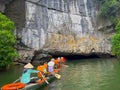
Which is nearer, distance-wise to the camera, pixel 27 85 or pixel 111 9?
pixel 27 85

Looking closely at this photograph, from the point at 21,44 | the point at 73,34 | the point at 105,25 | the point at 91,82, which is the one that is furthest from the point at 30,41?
the point at 91,82

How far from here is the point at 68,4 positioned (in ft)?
126

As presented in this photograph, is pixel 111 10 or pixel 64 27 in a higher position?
pixel 111 10

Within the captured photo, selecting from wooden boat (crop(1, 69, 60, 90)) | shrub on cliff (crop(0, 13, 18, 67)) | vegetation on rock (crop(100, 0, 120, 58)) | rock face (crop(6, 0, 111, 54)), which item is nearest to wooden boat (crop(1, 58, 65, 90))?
wooden boat (crop(1, 69, 60, 90))

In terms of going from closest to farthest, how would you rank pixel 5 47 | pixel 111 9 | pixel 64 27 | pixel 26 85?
pixel 26 85, pixel 5 47, pixel 64 27, pixel 111 9

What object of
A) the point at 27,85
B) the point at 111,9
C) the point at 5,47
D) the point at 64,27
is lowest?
the point at 27,85

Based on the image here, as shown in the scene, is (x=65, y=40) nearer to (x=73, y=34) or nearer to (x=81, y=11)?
(x=73, y=34)

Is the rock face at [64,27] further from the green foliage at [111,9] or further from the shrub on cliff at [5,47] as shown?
the shrub on cliff at [5,47]

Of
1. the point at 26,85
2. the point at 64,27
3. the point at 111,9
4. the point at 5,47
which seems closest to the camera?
the point at 26,85

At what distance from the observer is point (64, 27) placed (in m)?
37.7

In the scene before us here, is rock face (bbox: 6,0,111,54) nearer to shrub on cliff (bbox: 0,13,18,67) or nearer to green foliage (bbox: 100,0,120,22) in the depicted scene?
green foliage (bbox: 100,0,120,22)

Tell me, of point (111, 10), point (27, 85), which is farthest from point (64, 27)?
point (27, 85)

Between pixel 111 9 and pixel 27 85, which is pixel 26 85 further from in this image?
pixel 111 9

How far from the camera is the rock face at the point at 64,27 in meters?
34.6
